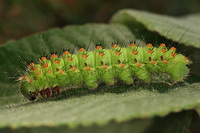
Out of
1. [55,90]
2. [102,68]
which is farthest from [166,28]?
[55,90]

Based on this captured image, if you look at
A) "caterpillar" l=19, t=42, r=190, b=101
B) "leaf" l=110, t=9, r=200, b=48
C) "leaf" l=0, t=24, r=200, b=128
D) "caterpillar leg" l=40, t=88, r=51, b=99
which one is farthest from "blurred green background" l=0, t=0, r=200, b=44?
"caterpillar leg" l=40, t=88, r=51, b=99

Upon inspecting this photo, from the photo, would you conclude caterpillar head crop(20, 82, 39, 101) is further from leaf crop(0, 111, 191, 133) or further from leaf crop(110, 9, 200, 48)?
leaf crop(110, 9, 200, 48)

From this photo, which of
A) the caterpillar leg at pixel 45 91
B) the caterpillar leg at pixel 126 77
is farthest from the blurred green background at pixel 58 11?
the caterpillar leg at pixel 126 77

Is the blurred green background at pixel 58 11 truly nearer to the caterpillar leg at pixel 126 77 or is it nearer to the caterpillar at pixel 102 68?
the caterpillar at pixel 102 68

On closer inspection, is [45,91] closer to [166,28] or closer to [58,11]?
[166,28]

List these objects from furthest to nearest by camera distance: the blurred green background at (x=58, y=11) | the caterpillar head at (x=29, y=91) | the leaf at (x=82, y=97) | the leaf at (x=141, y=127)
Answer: the blurred green background at (x=58, y=11) → the caterpillar head at (x=29, y=91) → the leaf at (x=141, y=127) → the leaf at (x=82, y=97)

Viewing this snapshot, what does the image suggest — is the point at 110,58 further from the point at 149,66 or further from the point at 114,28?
the point at 114,28

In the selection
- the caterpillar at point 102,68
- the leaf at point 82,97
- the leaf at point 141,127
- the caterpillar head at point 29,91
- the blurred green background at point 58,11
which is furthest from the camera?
the blurred green background at point 58,11
